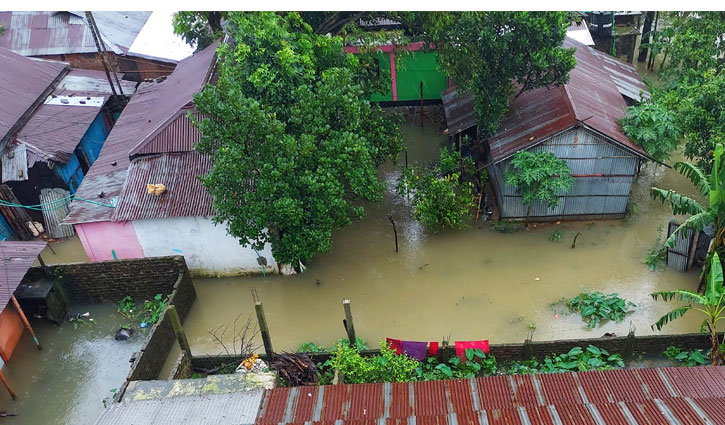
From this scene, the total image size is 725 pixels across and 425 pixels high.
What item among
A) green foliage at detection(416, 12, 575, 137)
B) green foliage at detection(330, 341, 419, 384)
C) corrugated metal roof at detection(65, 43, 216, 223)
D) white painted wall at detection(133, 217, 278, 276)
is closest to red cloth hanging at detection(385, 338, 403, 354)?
green foliage at detection(330, 341, 419, 384)

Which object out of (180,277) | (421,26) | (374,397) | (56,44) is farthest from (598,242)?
(56,44)

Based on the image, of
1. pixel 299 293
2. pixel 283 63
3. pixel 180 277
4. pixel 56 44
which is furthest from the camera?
pixel 56 44

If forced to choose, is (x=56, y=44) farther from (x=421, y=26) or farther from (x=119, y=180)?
(x=421, y=26)

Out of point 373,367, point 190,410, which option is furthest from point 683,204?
point 190,410

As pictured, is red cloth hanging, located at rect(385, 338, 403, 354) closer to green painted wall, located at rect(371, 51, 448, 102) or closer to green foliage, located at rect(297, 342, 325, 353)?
green foliage, located at rect(297, 342, 325, 353)

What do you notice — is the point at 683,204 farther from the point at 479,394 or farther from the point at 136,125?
the point at 136,125

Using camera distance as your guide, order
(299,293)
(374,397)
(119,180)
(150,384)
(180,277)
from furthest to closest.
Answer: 1. (119,180)
2. (299,293)
3. (180,277)
4. (150,384)
5. (374,397)
